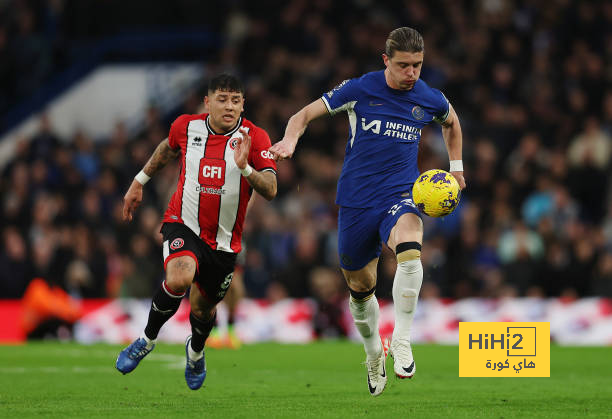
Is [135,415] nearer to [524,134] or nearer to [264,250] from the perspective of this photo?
[264,250]

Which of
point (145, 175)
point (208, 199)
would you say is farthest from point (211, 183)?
point (145, 175)

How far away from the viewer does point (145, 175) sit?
934 centimetres

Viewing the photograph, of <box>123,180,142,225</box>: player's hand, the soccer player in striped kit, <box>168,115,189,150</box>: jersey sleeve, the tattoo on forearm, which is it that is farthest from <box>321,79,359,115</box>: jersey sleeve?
<box>123,180,142,225</box>: player's hand

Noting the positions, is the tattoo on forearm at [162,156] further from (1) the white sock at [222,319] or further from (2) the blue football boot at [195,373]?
(1) the white sock at [222,319]

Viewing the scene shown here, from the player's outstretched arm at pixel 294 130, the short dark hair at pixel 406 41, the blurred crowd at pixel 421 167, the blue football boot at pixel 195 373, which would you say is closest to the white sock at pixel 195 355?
the blue football boot at pixel 195 373

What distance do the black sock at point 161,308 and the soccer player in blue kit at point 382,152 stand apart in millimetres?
1494

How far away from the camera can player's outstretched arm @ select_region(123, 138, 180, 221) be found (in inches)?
361

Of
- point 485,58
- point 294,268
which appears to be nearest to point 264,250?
point 294,268

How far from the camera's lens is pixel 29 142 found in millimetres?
22188

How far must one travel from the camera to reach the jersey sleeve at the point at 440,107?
355 inches

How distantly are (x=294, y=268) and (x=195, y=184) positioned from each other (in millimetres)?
9157

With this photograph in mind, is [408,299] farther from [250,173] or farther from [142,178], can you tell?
[142,178]

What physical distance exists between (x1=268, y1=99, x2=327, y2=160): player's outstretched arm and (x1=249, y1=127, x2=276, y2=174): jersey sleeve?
0.35 meters

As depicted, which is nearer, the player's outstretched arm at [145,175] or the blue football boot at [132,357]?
the blue football boot at [132,357]
